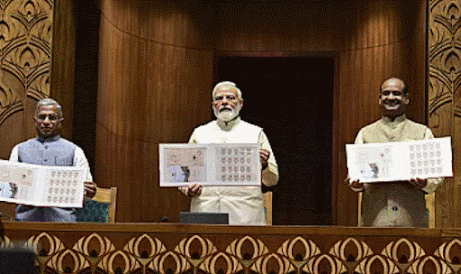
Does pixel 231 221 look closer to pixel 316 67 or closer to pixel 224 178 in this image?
pixel 224 178

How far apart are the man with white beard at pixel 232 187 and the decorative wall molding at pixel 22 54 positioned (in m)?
1.63

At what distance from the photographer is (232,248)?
367cm

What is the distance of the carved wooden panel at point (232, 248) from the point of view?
3.64 meters

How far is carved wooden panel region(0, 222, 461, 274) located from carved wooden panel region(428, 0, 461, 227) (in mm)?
2604

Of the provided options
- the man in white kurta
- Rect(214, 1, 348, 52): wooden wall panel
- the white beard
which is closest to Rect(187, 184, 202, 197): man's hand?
the white beard

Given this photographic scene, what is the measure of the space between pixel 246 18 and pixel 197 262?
4931mm

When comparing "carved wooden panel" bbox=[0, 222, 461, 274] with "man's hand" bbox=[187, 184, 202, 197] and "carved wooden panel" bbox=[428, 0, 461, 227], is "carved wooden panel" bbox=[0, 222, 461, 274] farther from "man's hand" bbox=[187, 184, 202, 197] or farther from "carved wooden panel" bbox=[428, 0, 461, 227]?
"carved wooden panel" bbox=[428, 0, 461, 227]

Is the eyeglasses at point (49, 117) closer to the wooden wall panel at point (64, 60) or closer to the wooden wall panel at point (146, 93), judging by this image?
the wooden wall panel at point (64, 60)

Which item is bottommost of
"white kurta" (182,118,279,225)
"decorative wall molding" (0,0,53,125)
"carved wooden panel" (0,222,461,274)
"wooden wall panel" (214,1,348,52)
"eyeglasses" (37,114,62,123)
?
"carved wooden panel" (0,222,461,274)

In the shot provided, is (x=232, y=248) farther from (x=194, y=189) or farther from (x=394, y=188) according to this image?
(x=394, y=188)

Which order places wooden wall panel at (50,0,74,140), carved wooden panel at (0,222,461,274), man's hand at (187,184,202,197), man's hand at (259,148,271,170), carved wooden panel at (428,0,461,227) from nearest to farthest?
carved wooden panel at (0,222,461,274)
man's hand at (187,184,202,197)
man's hand at (259,148,271,170)
carved wooden panel at (428,0,461,227)
wooden wall panel at (50,0,74,140)

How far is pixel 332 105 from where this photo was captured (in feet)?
28.8

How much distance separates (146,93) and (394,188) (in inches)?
141

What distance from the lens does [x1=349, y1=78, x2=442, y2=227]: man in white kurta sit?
183 inches
